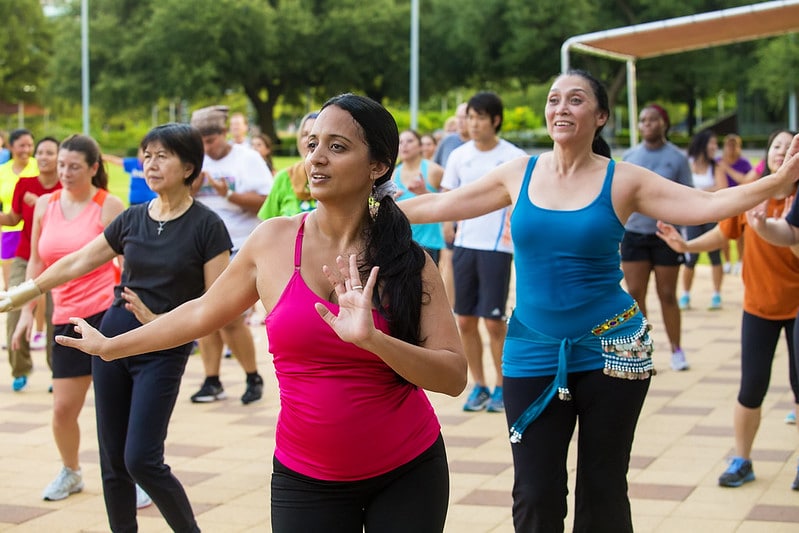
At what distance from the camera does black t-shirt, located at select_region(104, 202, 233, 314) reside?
5074mm

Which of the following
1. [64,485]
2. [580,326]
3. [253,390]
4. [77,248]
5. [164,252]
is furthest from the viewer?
[253,390]

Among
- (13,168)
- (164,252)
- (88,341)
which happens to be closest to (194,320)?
(88,341)

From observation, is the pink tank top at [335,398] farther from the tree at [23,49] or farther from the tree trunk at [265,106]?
the tree at [23,49]

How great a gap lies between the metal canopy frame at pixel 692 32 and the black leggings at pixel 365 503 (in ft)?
32.9

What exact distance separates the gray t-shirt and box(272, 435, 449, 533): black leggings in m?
6.82

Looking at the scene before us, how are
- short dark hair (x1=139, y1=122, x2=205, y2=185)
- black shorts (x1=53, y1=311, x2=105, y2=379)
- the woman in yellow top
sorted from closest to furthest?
short dark hair (x1=139, y1=122, x2=205, y2=185)
black shorts (x1=53, y1=311, x2=105, y2=379)
the woman in yellow top

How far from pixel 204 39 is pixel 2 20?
64.9 feet

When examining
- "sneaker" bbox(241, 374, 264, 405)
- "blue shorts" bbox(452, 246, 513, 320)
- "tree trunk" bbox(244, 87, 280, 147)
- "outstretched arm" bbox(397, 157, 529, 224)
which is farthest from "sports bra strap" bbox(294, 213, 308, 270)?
"tree trunk" bbox(244, 87, 280, 147)

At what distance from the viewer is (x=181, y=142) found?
523cm

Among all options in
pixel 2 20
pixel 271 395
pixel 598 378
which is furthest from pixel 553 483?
pixel 2 20

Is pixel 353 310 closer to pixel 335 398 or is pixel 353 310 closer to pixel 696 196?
pixel 335 398

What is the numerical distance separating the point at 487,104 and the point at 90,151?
3068 millimetres

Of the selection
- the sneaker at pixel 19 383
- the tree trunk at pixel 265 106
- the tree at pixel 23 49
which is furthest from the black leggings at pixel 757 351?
the tree at pixel 23 49

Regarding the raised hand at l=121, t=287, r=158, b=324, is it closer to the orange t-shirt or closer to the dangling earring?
the dangling earring
